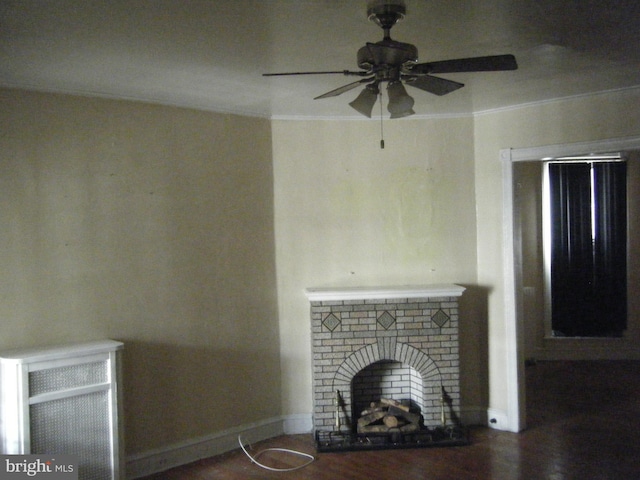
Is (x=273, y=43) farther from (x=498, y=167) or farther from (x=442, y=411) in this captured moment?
(x=442, y=411)

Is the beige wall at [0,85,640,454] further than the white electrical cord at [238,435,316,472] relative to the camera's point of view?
No

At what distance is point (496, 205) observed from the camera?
15.4 ft

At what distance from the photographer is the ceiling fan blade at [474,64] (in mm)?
2383

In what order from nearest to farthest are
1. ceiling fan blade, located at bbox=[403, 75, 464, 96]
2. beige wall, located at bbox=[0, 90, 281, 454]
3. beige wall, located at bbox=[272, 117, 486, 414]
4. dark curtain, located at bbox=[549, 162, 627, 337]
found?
1. ceiling fan blade, located at bbox=[403, 75, 464, 96]
2. beige wall, located at bbox=[0, 90, 281, 454]
3. beige wall, located at bbox=[272, 117, 486, 414]
4. dark curtain, located at bbox=[549, 162, 627, 337]

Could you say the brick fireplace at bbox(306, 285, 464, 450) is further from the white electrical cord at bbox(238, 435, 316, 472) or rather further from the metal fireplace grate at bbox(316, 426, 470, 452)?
the white electrical cord at bbox(238, 435, 316, 472)

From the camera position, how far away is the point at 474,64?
2422mm

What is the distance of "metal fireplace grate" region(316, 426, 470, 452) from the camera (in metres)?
4.28

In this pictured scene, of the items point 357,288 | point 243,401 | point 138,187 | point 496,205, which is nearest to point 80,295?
point 138,187

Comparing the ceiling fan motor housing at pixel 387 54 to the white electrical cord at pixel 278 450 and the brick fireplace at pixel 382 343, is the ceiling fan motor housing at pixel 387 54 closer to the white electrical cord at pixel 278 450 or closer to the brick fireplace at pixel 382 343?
the brick fireplace at pixel 382 343

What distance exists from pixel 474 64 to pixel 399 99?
430 mm

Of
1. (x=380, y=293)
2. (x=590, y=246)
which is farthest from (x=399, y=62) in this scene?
(x=590, y=246)

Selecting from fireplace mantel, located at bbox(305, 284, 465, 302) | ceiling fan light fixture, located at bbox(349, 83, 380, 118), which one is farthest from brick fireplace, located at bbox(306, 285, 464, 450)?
ceiling fan light fixture, located at bbox(349, 83, 380, 118)

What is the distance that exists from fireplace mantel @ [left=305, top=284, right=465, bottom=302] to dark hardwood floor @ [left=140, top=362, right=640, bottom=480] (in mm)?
1115

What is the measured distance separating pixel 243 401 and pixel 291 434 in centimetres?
53
